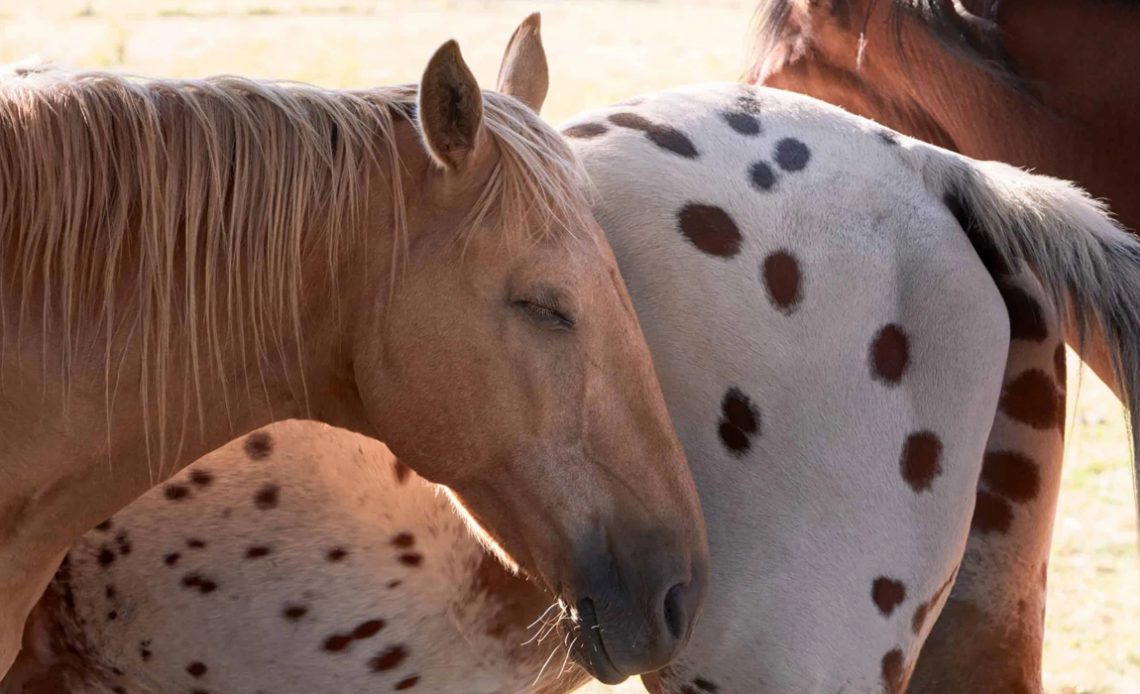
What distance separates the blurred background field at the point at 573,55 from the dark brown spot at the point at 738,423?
135 centimetres

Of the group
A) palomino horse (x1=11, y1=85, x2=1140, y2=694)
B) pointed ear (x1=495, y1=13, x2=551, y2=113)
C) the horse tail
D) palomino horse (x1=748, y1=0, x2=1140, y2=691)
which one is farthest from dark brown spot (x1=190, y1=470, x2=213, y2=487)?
palomino horse (x1=748, y1=0, x2=1140, y2=691)

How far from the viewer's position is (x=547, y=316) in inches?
81.0

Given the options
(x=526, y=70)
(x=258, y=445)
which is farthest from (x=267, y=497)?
(x=526, y=70)

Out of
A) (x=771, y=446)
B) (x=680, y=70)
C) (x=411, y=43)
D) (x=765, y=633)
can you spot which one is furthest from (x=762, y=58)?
(x=411, y=43)

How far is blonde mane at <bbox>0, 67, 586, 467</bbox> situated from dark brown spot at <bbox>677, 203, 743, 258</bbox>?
1.04 feet

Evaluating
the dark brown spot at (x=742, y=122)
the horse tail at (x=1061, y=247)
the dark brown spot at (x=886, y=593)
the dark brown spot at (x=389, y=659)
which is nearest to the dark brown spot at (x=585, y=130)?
the dark brown spot at (x=742, y=122)

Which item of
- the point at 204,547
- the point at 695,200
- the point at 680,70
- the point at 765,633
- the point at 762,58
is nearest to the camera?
the point at 765,633

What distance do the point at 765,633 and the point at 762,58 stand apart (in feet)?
6.69

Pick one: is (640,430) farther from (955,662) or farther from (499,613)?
(955,662)

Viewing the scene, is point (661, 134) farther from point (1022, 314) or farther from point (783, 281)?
point (1022, 314)

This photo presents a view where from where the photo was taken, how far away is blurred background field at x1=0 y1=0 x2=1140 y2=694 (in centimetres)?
492

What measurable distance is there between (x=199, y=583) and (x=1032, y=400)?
5.75 feet

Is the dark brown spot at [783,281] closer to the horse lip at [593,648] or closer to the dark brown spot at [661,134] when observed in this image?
the dark brown spot at [661,134]

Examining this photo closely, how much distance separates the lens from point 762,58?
3.75 m
